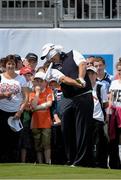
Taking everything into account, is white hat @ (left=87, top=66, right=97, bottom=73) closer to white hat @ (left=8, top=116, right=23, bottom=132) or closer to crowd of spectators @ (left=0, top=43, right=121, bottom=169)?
crowd of spectators @ (left=0, top=43, right=121, bottom=169)

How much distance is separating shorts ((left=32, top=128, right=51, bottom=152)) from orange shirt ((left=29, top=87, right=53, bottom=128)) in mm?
87

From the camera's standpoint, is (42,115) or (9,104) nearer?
(9,104)

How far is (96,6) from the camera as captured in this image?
1628 cm

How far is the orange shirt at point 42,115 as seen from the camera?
1362cm

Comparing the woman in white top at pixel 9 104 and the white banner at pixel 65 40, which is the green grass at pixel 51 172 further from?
the white banner at pixel 65 40

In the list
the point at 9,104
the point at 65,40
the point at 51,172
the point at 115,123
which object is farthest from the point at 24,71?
the point at 51,172

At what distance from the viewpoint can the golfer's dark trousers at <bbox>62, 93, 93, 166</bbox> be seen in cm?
1215

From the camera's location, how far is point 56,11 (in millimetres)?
16000

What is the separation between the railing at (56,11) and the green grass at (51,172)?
15.3 ft

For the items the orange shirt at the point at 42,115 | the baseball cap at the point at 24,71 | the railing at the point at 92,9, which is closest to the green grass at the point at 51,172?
the orange shirt at the point at 42,115

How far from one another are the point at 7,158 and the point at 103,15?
4.43 meters

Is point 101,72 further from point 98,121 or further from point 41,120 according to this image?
point 41,120

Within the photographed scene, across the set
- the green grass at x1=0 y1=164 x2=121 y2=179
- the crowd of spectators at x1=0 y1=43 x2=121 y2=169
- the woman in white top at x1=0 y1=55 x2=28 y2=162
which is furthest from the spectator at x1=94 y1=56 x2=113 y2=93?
the green grass at x1=0 y1=164 x2=121 y2=179

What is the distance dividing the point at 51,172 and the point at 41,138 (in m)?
2.50
